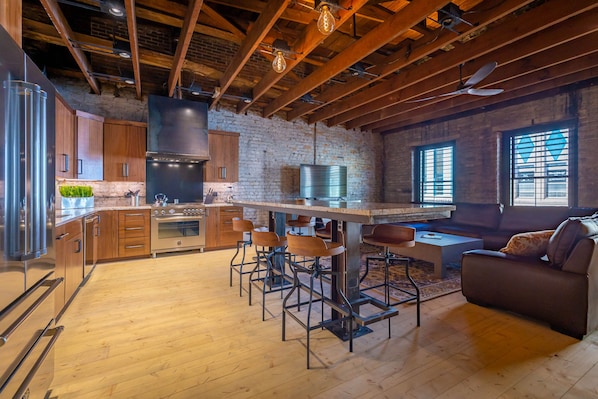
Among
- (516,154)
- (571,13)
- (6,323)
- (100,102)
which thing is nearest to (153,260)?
(100,102)

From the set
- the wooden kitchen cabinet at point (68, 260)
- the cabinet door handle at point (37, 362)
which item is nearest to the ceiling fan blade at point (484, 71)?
the cabinet door handle at point (37, 362)

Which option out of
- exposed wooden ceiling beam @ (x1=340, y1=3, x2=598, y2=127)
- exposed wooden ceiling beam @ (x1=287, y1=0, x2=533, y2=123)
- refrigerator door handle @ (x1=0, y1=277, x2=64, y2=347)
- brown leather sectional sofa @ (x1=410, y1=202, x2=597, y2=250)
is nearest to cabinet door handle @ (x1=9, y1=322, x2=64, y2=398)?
refrigerator door handle @ (x1=0, y1=277, x2=64, y2=347)

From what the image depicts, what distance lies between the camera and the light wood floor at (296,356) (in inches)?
66.0

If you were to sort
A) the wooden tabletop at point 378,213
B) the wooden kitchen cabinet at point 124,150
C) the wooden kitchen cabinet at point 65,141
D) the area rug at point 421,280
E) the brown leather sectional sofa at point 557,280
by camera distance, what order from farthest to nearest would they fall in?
the wooden kitchen cabinet at point 124,150 → the wooden kitchen cabinet at point 65,141 → the area rug at point 421,280 → the brown leather sectional sofa at point 557,280 → the wooden tabletop at point 378,213

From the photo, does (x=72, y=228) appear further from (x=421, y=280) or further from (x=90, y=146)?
(x=421, y=280)

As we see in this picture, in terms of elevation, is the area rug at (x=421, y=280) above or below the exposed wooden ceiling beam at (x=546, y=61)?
below

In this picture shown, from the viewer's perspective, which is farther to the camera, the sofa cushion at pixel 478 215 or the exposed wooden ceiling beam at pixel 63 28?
the sofa cushion at pixel 478 215

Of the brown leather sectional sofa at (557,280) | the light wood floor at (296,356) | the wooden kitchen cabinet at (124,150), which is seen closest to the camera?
the light wood floor at (296,356)

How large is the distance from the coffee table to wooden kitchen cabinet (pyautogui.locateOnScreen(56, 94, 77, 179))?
17.0ft

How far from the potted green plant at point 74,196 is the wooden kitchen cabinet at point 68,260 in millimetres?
1079

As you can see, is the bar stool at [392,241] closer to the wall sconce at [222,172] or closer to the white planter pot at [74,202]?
the wall sconce at [222,172]

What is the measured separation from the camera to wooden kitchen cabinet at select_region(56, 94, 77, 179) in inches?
143

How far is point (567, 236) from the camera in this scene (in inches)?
91.1

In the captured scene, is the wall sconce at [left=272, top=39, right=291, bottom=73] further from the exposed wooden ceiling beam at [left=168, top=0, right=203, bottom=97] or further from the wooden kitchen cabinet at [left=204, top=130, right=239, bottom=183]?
the wooden kitchen cabinet at [left=204, top=130, right=239, bottom=183]
